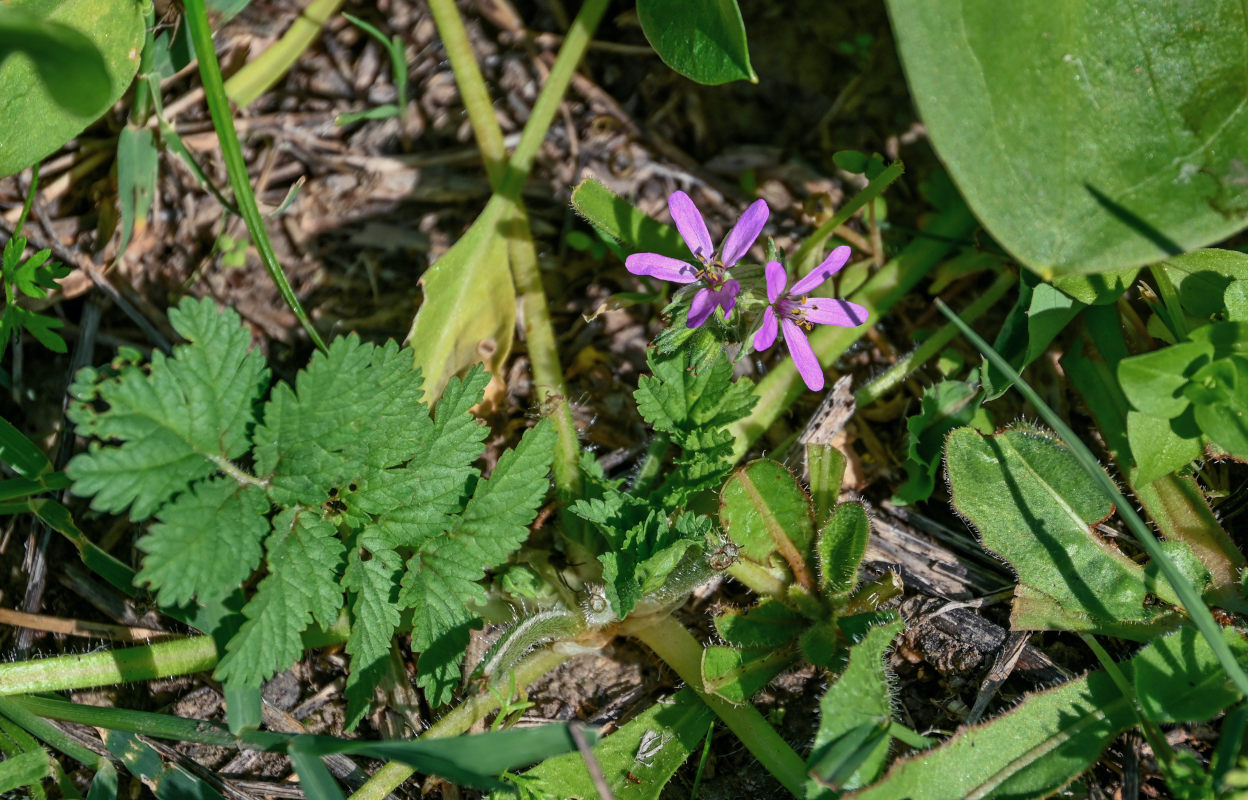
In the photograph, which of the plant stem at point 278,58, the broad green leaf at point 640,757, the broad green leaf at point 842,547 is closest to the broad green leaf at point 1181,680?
the broad green leaf at point 842,547

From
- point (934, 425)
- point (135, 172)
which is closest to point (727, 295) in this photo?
point (934, 425)

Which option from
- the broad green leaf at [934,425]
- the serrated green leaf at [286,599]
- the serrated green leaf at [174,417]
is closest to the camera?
the serrated green leaf at [174,417]

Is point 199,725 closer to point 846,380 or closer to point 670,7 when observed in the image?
point 846,380

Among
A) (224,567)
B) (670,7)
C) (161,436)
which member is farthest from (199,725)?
(670,7)

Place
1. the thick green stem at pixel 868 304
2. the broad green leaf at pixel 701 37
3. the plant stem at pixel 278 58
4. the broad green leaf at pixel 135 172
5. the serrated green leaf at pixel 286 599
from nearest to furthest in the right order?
the serrated green leaf at pixel 286 599 → the broad green leaf at pixel 701 37 → the thick green stem at pixel 868 304 → the broad green leaf at pixel 135 172 → the plant stem at pixel 278 58

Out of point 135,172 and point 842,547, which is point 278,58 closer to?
point 135,172

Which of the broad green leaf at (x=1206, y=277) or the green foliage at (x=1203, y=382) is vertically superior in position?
the broad green leaf at (x=1206, y=277)

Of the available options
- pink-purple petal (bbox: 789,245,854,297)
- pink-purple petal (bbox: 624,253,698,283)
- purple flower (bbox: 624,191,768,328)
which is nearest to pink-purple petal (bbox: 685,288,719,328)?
purple flower (bbox: 624,191,768,328)

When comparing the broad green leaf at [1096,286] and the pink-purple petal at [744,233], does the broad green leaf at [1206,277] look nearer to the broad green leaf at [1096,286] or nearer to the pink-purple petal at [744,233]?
the broad green leaf at [1096,286]
